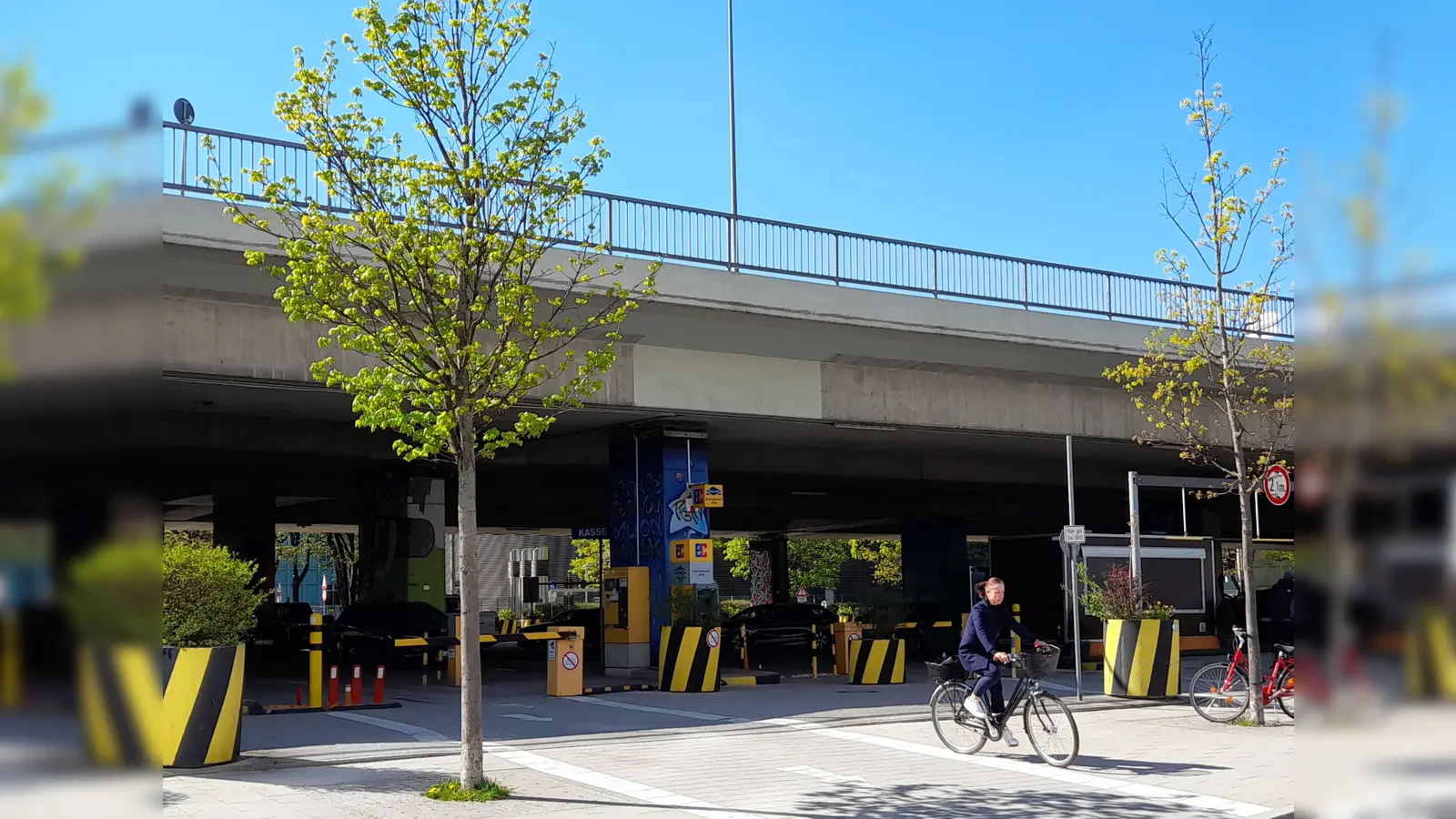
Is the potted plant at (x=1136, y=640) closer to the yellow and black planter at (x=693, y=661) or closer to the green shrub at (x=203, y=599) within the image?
the yellow and black planter at (x=693, y=661)

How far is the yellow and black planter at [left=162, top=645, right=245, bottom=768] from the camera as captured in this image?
10.7m

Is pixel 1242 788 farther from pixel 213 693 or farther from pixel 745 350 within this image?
pixel 745 350

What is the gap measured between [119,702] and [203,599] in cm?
959

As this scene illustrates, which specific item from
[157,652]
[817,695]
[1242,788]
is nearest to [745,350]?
[817,695]

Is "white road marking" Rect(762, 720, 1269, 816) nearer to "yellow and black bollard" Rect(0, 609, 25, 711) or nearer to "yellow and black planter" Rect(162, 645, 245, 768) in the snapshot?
"yellow and black planter" Rect(162, 645, 245, 768)

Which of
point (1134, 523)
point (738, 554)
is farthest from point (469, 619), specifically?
point (738, 554)

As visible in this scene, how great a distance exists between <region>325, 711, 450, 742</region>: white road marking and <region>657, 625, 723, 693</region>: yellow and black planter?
17.6ft

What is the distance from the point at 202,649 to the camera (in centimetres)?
1066

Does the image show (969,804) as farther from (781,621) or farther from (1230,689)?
(781,621)

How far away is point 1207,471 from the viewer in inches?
1407

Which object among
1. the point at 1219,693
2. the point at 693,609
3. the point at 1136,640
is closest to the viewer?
the point at 1219,693

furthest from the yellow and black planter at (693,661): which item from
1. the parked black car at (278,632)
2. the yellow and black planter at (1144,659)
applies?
the parked black car at (278,632)

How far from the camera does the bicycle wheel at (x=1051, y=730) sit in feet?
37.7

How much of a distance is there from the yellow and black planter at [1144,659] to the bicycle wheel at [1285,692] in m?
3.39
